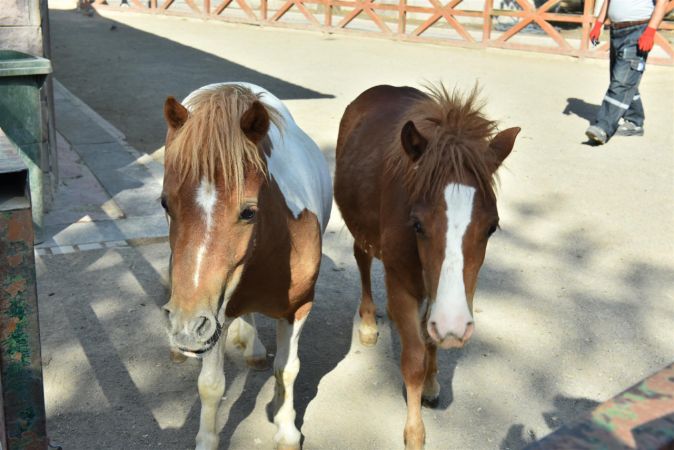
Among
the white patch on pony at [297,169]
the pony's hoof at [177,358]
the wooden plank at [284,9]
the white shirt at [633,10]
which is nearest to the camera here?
the white patch on pony at [297,169]

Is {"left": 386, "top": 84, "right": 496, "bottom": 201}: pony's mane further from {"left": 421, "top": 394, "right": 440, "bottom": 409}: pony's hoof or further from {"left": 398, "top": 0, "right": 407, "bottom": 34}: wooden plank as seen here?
{"left": 398, "top": 0, "right": 407, "bottom": 34}: wooden plank

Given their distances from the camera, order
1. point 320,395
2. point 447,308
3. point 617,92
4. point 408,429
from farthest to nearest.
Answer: point 617,92, point 320,395, point 408,429, point 447,308

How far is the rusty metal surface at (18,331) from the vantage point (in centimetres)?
192

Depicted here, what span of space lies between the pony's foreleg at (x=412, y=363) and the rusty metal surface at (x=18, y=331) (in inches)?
65.0

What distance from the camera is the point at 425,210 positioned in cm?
304

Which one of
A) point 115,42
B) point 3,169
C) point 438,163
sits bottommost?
point 115,42

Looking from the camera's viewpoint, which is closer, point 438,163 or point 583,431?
point 583,431

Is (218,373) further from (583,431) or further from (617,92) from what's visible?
(617,92)

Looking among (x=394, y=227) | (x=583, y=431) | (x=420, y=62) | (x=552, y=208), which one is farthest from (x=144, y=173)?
(x=420, y=62)

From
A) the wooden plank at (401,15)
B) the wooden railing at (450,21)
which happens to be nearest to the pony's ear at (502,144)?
the wooden railing at (450,21)

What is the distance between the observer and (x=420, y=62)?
14.9 meters

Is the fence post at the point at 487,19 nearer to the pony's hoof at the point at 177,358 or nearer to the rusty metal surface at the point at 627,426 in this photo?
the pony's hoof at the point at 177,358

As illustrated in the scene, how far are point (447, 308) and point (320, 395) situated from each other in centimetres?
132

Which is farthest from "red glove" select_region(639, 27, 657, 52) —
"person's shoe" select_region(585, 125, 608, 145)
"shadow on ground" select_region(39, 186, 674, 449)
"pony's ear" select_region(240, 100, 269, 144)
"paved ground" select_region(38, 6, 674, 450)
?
"pony's ear" select_region(240, 100, 269, 144)
